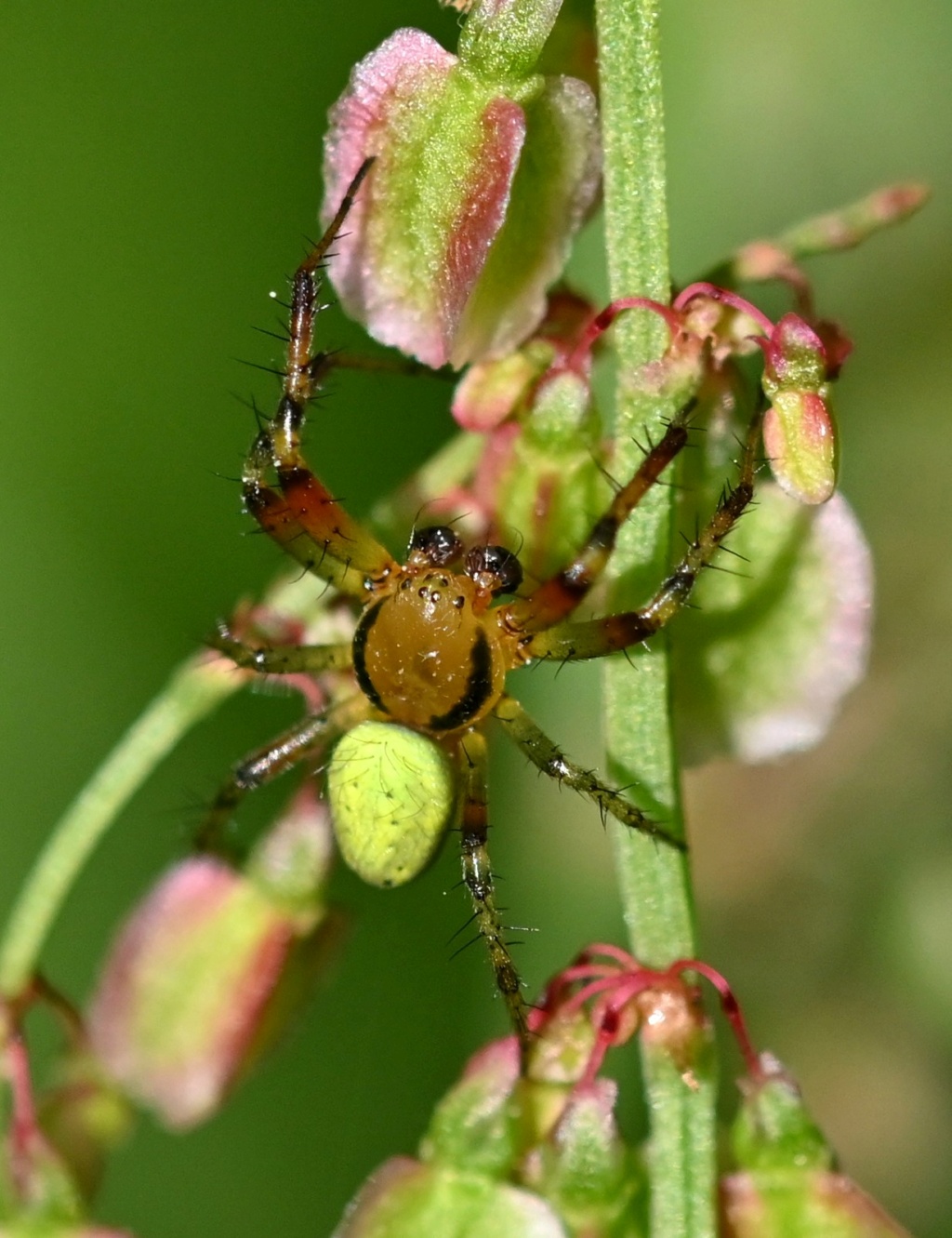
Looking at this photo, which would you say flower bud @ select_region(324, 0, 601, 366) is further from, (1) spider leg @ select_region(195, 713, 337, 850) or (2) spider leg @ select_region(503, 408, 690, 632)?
(1) spider leg @ select_region(195, 713, 337, 850)

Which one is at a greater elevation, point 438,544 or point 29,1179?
point 438,544

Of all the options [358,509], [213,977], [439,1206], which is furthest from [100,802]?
[358,509]

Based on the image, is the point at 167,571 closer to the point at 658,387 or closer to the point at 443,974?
the point at 443,974

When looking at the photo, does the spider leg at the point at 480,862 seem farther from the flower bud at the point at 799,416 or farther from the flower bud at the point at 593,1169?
the flower bud at the point at 799,416

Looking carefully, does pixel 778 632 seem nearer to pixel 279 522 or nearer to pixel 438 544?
pixel 438 544

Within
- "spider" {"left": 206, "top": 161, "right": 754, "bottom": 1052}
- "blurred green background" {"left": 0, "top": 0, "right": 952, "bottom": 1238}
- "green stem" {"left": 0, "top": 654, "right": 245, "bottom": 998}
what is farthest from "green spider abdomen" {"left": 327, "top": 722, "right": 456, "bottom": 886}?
"blurred green background" {"left": 0, "top": 0, "right": 952, "bottom": 1238}

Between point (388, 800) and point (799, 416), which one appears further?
point (388, 800)

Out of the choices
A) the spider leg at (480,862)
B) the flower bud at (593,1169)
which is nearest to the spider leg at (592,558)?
the spider leg at (480,862)
